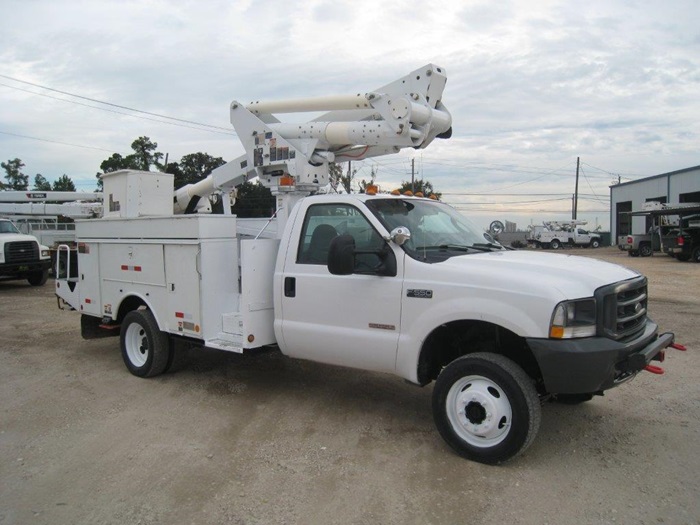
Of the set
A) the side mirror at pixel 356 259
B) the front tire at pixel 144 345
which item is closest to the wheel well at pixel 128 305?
the front tire at pixel 144 345

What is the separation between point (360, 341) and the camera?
487 cm

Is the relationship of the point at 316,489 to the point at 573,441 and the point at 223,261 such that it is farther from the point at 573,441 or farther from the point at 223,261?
the point at 223,261

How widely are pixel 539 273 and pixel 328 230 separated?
1.97m

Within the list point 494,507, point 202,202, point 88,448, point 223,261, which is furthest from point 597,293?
point 202,202

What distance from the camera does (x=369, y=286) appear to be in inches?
188

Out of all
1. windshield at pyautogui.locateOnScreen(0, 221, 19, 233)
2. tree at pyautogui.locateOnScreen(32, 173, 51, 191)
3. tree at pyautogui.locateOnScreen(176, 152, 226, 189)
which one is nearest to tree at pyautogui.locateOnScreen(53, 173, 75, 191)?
tree at pyautogui.locateOnScreen(32, 173, 51, 191)

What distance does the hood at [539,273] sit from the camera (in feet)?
13.0

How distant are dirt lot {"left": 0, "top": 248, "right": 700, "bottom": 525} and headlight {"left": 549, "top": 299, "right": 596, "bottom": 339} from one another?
1.06m

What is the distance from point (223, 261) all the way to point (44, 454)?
2.37 m

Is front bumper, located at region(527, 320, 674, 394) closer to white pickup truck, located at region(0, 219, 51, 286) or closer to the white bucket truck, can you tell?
the white bucket truck

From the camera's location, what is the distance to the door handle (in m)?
5.27

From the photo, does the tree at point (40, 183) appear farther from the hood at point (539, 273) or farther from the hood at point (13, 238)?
the hood at point (539, 273)

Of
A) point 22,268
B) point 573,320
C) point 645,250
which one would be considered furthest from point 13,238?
point 645,250

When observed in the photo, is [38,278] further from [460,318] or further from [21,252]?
[460,318]
